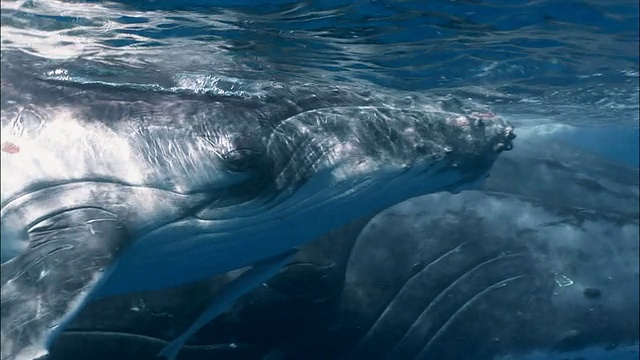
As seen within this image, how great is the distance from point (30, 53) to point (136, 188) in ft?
8.70

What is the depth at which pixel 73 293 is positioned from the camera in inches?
224

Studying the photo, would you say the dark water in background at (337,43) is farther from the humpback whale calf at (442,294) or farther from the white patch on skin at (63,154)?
the humpback whale calf at (442,294)

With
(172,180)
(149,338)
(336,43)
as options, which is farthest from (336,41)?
(149,338)

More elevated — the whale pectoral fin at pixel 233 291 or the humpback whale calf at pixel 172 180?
the humpback whale calf at pixel 172 180

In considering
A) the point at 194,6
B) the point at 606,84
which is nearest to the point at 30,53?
the point at 194,6

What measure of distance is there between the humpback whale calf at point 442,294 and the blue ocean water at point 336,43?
2716 mm

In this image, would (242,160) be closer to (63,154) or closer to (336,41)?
(63,154)

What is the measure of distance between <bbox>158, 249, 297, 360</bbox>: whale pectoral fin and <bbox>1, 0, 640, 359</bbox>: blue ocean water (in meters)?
2.40

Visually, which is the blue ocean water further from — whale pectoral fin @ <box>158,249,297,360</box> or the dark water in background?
whale pectoral fin @ <box>158,249,297,360</box>

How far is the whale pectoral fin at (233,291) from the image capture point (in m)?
8.20

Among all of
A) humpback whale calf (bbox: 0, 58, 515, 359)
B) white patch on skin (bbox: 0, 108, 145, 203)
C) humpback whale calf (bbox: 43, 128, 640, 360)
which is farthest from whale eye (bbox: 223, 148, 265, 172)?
humpback whale calf (bbox: 43, 128, 640, 360)

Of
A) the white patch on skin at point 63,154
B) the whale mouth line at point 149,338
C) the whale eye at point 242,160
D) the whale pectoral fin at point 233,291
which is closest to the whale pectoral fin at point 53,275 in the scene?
the white patch on skin at point 63,154

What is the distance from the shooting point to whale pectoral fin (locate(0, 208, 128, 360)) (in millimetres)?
5457

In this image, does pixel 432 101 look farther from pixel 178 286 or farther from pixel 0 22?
pixel 0 22
